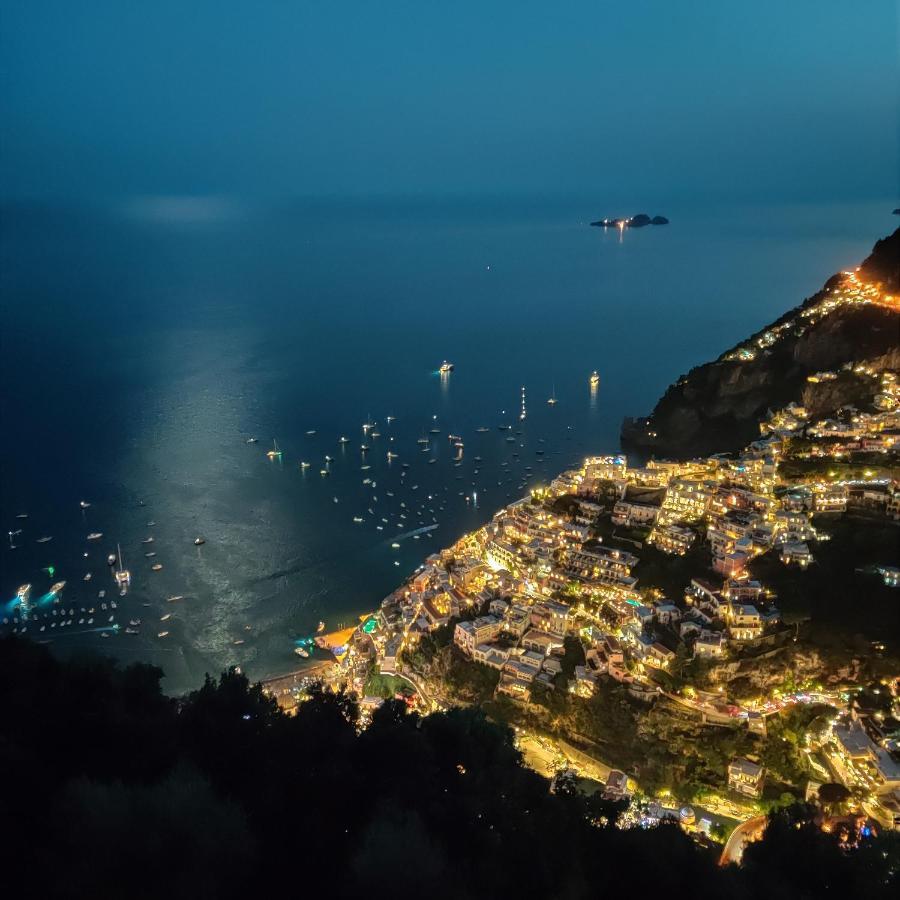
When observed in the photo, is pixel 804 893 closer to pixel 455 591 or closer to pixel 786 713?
pixel 786 713

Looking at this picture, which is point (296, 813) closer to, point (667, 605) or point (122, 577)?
point (667, 605)

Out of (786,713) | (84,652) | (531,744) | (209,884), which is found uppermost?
(209,884)

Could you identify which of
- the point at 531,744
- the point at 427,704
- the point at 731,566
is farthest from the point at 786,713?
the point at 427,704

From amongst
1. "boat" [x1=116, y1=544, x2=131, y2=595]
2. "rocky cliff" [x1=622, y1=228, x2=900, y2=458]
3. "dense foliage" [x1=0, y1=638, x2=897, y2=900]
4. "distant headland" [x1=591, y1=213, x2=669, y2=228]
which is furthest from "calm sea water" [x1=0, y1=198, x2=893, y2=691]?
"distant headland" [x1=591, y1=213, x2=669, y2=228]

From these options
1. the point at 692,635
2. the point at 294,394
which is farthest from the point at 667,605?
the point at 294,394

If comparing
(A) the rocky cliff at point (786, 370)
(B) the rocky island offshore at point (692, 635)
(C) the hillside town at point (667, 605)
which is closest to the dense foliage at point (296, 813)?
(B) the rocky island offshore at point (692, 635)

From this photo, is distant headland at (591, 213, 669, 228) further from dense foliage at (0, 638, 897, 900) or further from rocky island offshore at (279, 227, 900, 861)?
dense foliage at (0, 638, 897, 900)
